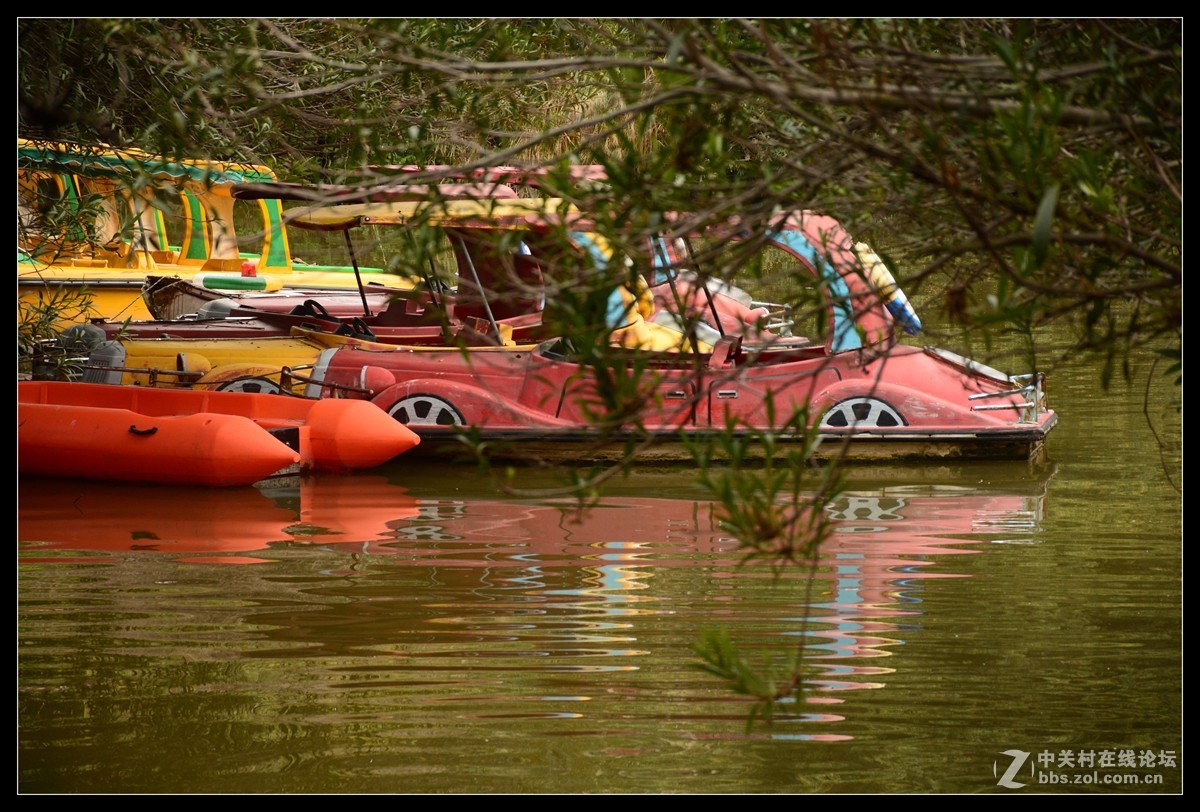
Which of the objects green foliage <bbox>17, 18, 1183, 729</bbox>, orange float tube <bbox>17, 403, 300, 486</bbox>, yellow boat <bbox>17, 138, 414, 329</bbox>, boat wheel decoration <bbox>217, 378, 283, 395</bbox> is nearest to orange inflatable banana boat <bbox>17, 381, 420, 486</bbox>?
orange float tube <bbox>17, 403, 300, 486</bbox>

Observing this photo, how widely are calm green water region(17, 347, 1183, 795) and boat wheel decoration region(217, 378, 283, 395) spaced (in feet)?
3.62

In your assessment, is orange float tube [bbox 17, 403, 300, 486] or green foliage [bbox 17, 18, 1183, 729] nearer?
green foliage [bbox 17, 18, 1183, 729]

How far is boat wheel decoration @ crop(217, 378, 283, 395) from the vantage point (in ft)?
38.2

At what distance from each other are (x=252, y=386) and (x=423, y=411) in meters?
1.36

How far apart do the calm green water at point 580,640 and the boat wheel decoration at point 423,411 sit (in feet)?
1.99

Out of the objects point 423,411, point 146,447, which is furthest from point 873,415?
point 146,447

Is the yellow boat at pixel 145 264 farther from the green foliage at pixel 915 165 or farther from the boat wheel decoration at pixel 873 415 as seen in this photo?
the green foliage at pixel 915 165

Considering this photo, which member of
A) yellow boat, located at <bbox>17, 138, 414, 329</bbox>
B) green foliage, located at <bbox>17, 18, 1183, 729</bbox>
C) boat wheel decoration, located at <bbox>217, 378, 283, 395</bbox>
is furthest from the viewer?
boat wheel decoration, located at <bbox>217, 378, 283, 395</bbox>

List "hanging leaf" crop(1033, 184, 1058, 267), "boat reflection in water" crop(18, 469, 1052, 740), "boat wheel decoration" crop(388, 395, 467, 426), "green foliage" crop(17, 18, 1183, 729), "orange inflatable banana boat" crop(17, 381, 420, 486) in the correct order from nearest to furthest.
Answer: "hanging leaf" crop(1033, 184, 1058, 267) < "green foliage" crop(17, 18, 1183, 729) < "boat reflection in water" crop(18, 469, 1052, 740) < "orange inflatable banana boat" crop(17, 381, 420, 486) < "boat wheel decoration" crop(388, 395, 467, 426)

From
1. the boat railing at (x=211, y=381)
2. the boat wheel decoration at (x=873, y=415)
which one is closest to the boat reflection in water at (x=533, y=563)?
the boat wheel decoration at (x=873, y=415)

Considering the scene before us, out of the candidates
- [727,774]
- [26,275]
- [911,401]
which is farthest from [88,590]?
[26,275]

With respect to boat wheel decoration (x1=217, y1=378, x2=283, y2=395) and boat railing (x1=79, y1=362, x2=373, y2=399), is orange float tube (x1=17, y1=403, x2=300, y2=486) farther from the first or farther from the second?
boat wheel decoration (x1=217, y1=378, x2=283, y2=395)

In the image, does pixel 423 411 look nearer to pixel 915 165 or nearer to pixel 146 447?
pixel 146 447
